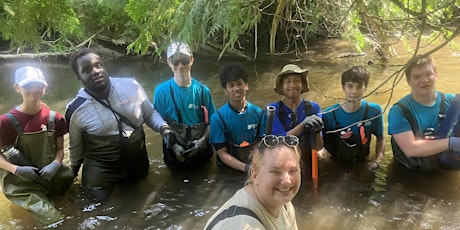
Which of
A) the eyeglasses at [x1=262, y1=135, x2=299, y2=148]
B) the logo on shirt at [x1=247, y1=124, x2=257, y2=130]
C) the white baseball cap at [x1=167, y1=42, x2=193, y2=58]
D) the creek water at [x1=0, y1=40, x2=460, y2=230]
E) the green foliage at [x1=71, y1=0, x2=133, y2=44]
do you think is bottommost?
the creek water at [x1=0, y1=40, x2=460, y2=230]

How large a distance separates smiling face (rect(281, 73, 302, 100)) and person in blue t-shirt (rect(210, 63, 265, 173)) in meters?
0.46

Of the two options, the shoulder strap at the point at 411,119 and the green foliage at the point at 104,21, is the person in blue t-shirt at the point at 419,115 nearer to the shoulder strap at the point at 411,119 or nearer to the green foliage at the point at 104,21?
the shoulder strap at the point at 411,119

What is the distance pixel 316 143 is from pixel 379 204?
0.92 metres

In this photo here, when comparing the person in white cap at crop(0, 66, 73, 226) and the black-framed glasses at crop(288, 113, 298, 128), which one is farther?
the black-framed glasses at crop(288, 113, 298, 128)

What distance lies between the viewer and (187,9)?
3.46m

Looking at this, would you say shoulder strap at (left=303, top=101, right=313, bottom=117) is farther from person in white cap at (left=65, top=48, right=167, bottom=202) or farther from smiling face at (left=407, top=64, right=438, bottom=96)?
person in white cap at (left=65, top=48, right=167, bottom=202)

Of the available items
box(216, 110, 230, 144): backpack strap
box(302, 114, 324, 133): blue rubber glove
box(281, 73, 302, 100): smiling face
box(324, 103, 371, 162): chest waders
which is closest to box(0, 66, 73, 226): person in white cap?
box(216, 110, 230, 144): backpack strap

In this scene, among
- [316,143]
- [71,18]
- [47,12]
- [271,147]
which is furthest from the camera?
[316,143]

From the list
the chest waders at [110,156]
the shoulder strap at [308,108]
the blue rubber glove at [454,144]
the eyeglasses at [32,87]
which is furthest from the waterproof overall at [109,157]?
the blue rubber glove at [454,144]

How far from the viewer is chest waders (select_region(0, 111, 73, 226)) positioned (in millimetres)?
4449

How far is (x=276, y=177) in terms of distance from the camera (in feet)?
7.20

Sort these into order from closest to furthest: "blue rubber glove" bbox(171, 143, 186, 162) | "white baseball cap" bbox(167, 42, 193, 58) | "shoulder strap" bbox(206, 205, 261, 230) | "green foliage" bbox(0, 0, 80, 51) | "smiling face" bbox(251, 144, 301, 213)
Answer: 1. "shoulder strap" bbox(206, 205, 261, 230)
2. "smiling face" bbox(251, 144, 301, 213)
3. "green foliage" bbox(0, 0, 80, 51)
4. "white baseball cap" bbox(167, 42, 193, 58)
5. "blue rubber glove" bbox(171, 143, 186, 162)

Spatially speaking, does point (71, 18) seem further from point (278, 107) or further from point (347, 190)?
point (347, 190)

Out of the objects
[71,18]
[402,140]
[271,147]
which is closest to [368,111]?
[402,140]
